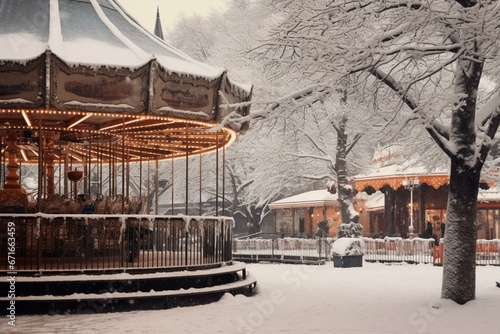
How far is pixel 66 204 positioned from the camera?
15.3m

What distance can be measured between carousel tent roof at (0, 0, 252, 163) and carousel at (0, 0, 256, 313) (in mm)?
20

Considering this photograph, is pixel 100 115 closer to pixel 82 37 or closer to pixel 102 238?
pixel 82 37

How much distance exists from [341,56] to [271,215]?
141 ft

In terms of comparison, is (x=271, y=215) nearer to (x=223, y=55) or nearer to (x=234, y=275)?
(x=223, y=55)

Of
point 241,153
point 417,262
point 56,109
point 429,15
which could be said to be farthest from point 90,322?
point 241,153

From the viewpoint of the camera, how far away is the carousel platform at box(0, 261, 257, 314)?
12.8m

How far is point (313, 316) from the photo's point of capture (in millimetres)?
12391

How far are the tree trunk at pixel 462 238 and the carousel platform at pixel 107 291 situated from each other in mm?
4659

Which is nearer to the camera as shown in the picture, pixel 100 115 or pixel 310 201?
pixel 100 115

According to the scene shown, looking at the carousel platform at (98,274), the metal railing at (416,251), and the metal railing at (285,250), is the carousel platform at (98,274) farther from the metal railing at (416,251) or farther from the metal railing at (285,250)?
the metal railing at (416,251)

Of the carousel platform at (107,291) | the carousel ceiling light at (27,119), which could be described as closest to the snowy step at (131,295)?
the carousel platform at (107,291)

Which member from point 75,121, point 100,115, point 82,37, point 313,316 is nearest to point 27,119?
point 75,121

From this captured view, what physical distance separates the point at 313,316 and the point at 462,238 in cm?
335

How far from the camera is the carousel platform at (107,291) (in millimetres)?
12758
